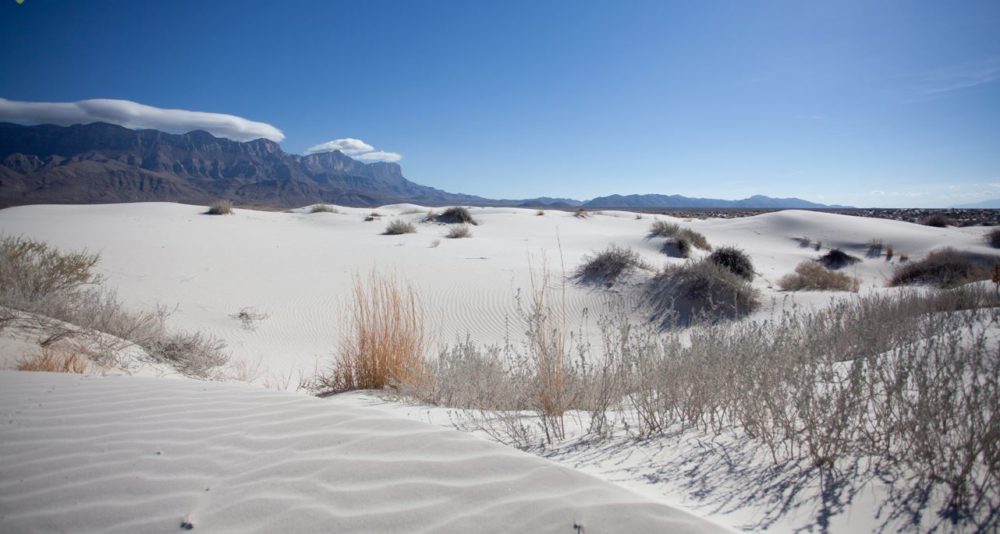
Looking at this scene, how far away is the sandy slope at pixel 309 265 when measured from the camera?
798 cm

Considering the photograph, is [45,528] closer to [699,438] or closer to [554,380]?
[554,380]

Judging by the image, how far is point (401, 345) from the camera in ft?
15.4

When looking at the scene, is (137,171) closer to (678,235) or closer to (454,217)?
(454,217)

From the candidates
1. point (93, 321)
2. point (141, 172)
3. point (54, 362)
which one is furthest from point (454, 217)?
point (141, 172)

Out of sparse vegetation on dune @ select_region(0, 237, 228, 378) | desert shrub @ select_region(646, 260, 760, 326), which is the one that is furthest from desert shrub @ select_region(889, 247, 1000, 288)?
sparse vegetation on dune @ select_region(0, 237, 228, 378)

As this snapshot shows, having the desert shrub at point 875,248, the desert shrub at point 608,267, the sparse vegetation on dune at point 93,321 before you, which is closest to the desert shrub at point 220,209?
the sparse vegetation on dune at point 93,321

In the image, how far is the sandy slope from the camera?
26.2 feet

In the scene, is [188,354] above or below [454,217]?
below

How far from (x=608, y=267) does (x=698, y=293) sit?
6.86 ft

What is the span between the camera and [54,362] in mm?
4297

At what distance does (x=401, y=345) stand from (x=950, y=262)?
14666 mm

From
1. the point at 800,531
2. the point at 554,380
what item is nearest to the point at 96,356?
the point at 554,380

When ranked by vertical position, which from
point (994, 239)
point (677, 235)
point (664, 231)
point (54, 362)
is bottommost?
point (54, 362)

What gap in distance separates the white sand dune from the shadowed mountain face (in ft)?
287
